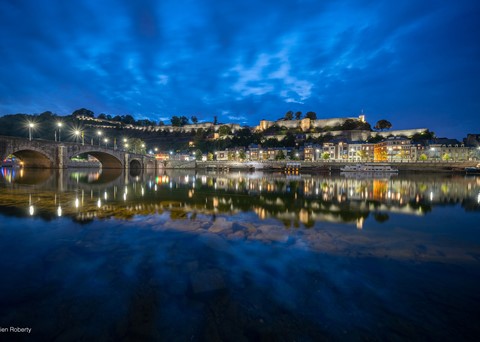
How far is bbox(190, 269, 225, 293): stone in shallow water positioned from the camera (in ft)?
14.5

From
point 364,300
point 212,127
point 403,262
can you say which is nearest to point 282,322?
point 364,300

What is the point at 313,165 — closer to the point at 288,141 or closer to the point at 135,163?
the point at 288,141

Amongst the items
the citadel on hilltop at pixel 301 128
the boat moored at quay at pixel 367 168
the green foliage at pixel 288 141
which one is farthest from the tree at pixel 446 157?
the green foliage at pixel 288 141

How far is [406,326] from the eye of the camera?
3498mm

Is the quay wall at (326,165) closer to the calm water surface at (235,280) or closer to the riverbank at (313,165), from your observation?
the riverbank at (313,165)

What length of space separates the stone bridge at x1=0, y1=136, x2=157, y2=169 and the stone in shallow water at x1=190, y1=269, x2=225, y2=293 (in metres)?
46.2

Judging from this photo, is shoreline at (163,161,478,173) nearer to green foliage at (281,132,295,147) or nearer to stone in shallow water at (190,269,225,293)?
green foliage at (281,132,295,147)

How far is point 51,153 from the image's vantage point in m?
45.8

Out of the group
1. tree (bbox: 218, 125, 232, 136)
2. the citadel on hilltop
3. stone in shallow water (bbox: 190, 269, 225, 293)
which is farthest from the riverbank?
stone in shallow water (bbox: 190, 269, 225, 293)

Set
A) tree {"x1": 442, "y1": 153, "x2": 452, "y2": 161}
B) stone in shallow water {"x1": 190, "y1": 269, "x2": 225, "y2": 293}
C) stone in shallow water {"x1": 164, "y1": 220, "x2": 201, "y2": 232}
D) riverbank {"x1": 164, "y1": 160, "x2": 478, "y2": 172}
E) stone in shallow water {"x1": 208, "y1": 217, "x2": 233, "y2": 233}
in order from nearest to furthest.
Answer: stone in shallow water {"x1": 190, "y1": 269, "x2": 225, "y2": 293}, stone in shallow water {"x1": 208, "y1": 217, "x2": 233, "y2": 233}, stone in shallow water {"x1": 164, "y1": 220, "x2": 201, "y2": 232}, riverbank {"x1": 164, "y1": 160, "x2": 478, "y2": 172}, tree {"x1": 442, "y1": 153, "x2": 452, "y2": 161}

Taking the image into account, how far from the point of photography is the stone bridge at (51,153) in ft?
125

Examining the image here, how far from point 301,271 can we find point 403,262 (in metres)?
2.60

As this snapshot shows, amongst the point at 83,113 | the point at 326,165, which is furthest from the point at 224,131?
the point at 83,113

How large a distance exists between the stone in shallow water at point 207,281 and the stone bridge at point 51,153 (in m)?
46.2
